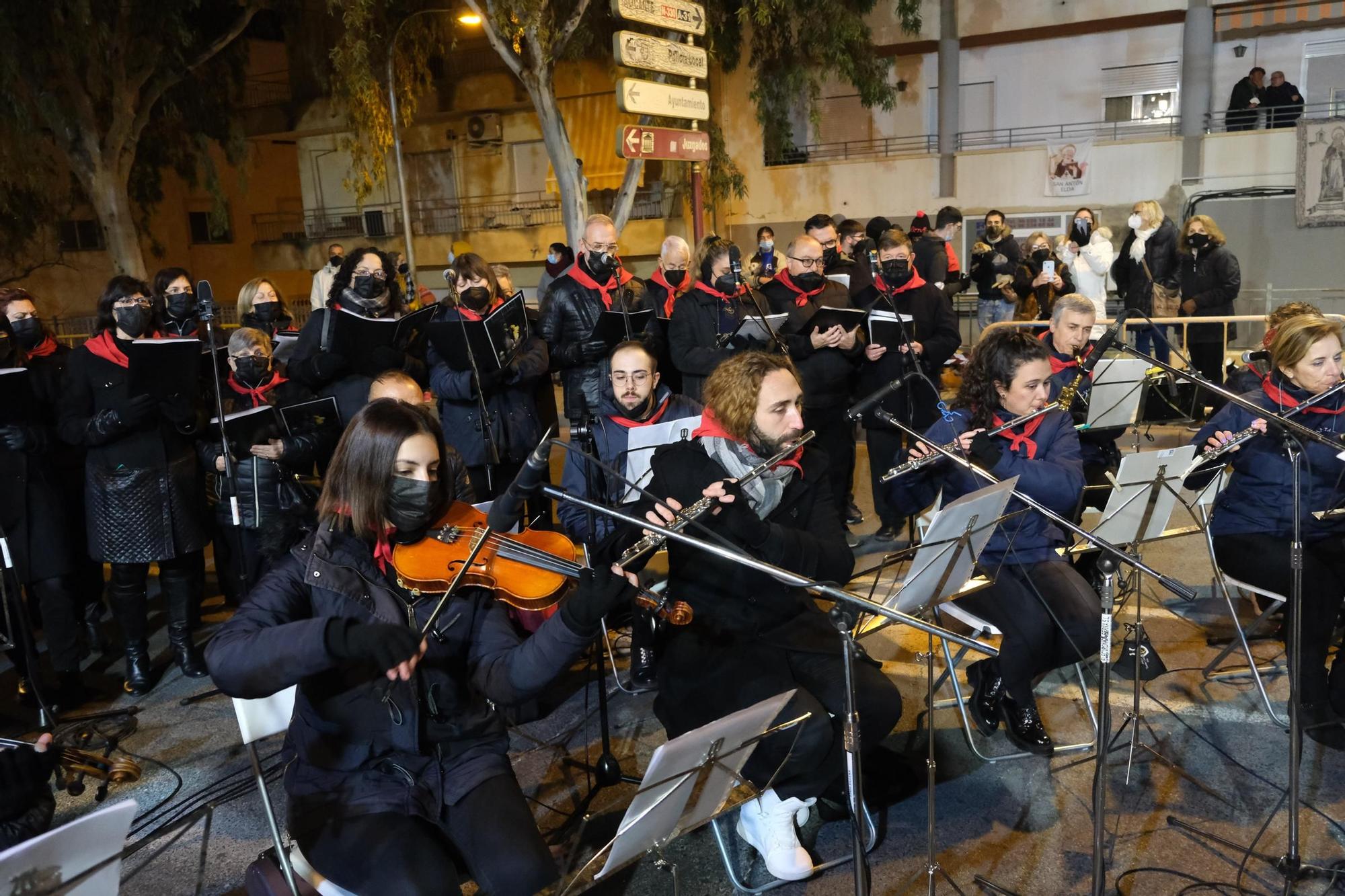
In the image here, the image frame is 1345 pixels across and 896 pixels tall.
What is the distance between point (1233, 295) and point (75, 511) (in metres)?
8.96

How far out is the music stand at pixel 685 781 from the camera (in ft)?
6.57

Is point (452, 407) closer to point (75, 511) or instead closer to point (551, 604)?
point (75, 511)

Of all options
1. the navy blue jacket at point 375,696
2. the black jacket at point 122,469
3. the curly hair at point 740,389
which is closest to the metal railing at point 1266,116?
the curly hair at point 740,389

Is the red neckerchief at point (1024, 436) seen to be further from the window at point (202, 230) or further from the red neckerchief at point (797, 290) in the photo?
the window at point (202, 230)

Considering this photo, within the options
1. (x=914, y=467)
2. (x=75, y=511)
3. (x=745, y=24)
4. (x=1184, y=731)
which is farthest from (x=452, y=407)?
(x=745, y=24)

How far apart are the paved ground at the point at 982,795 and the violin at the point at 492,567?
0.73 metres

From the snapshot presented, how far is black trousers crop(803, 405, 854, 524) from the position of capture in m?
5.95

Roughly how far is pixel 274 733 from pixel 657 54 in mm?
6851

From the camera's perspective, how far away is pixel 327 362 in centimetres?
498

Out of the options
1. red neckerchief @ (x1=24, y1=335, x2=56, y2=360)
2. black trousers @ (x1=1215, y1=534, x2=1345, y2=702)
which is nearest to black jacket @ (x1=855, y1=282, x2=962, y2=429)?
black trousers @ (x1=1215, y1=534, x2=1345, y2=702)

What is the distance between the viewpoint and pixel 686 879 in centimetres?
302

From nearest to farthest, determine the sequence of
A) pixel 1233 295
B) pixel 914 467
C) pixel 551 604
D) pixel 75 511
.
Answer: pixel 551 604, pixel 914 467, pixel 75 511, pixel 1233 295

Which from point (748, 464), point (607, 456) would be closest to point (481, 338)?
point (607, 456)

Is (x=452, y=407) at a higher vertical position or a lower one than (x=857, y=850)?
higher
